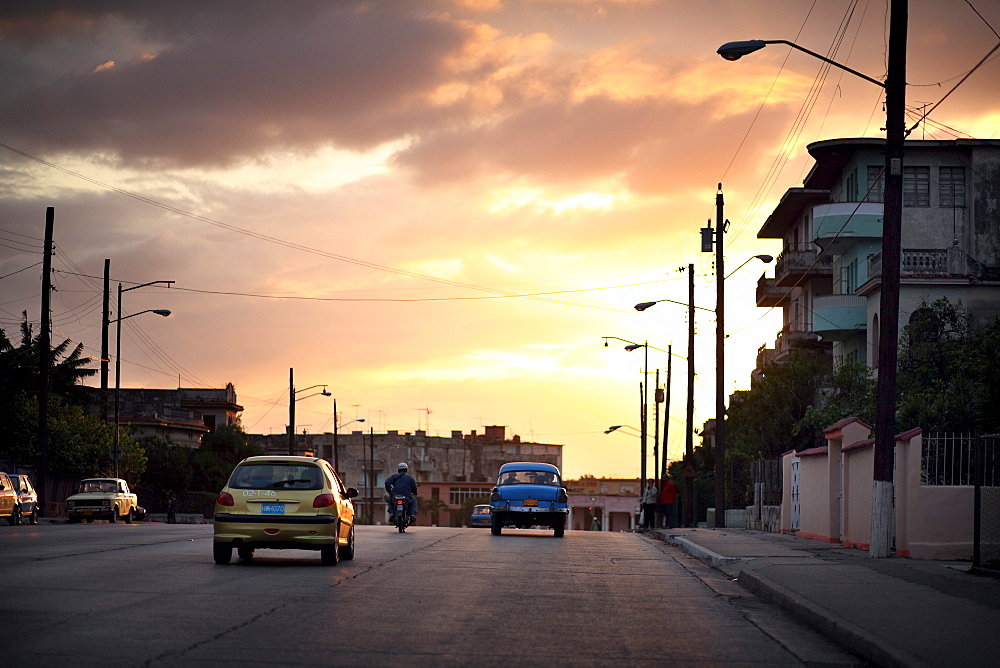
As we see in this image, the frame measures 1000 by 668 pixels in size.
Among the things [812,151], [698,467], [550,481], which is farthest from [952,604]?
[698,467]

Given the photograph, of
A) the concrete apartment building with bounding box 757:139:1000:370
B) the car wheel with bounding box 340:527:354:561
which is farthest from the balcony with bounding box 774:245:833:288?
the car wheel with bounding box 340:527:354:561

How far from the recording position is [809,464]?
31266 mm

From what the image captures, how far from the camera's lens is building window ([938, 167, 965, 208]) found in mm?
54781

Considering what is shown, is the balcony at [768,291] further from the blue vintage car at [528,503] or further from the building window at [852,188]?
the blue vintage car at [528,503]

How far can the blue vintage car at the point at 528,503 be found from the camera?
111 feet

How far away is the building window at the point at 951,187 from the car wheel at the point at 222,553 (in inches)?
1692

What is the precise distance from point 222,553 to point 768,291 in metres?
51.5

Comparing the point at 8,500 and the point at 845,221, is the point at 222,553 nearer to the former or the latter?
the point at 8,500

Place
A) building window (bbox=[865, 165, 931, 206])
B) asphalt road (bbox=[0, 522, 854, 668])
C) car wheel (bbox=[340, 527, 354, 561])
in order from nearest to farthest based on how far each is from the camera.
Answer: asphalt road (bbox=[0, 522, 854, 668])
car wheel (bbox=[340, 527, 354, 561])
building window (bbox=[865, 165, 931, 206])

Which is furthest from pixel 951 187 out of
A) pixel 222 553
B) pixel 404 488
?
pixel 222 553

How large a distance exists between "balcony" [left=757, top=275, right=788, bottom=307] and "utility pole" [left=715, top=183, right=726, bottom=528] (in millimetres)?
22217

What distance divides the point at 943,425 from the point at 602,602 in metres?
16.8

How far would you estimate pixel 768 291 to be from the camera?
6719 centimetres

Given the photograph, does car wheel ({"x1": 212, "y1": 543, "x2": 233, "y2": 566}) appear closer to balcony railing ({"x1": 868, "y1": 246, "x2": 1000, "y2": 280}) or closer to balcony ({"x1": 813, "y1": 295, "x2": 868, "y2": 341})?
balcony railing ({"x1": 868, "y1": 246, "x2": 1000, "y2": 280})
